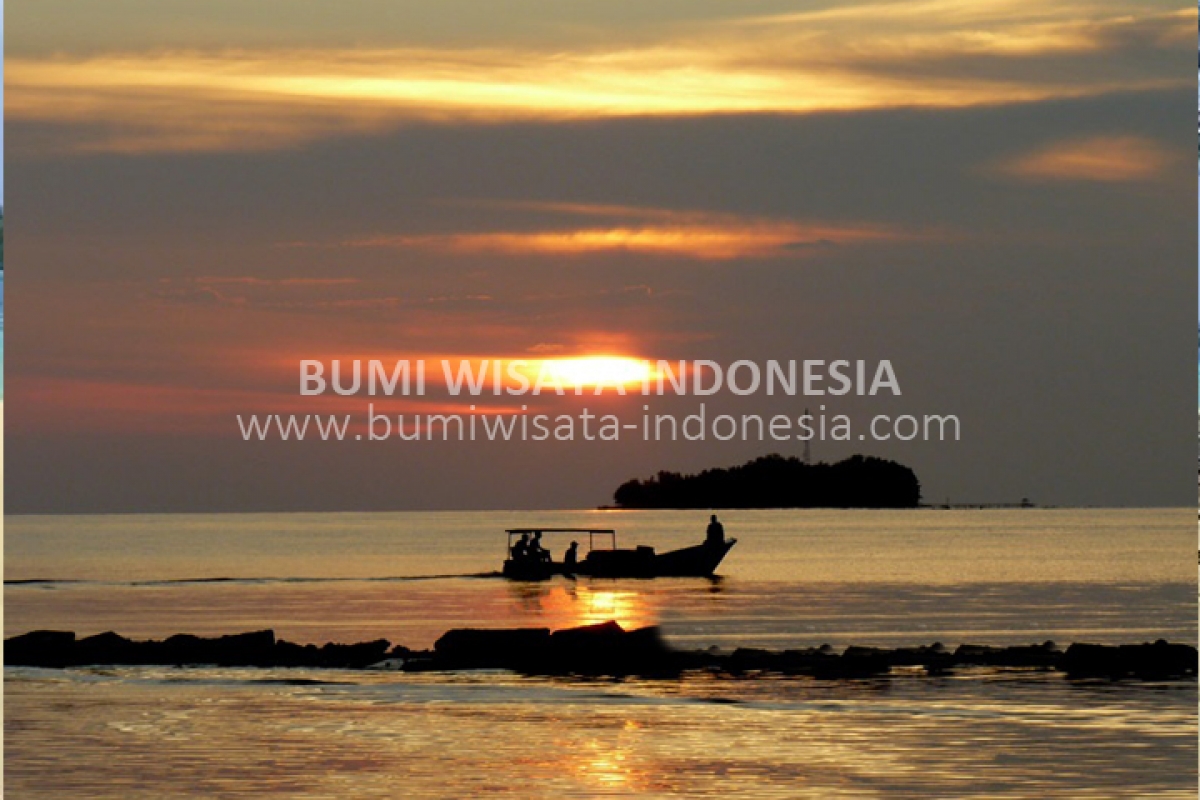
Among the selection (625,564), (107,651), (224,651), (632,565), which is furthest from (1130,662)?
(625,564)

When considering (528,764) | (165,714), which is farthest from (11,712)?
(528,764)

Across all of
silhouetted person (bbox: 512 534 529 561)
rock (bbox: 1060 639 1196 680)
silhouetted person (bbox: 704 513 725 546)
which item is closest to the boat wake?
silhouetted person (bbox: 512 534 529 561)

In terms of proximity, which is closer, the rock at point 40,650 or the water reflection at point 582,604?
the rock at point 40,650

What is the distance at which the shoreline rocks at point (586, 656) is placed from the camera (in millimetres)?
34031

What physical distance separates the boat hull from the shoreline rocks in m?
37.1

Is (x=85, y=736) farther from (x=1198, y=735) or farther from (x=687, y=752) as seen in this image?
(x=1198, y=735)

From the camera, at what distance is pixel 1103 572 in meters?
87.6

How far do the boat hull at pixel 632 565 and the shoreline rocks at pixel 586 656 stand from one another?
37053 millimetres

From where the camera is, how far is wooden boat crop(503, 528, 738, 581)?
7444cm

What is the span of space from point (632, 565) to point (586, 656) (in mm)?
41184

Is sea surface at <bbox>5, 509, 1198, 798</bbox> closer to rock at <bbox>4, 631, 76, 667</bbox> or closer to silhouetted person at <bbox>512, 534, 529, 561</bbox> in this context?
→ rock at <bbox>4, 631, 76, 667</bbox>

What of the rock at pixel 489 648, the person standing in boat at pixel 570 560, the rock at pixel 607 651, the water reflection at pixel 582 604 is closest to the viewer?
the rock at pixel 607 651

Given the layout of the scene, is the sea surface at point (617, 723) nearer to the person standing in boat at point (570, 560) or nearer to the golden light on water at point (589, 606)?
the golden light on water at point (589, 606)

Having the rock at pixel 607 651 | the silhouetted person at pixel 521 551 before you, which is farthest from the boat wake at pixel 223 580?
the rock at pixel 607 651
